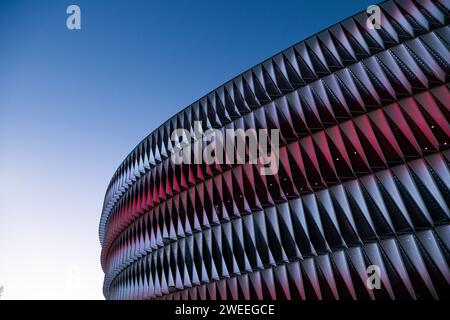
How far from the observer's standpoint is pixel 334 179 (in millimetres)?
25938

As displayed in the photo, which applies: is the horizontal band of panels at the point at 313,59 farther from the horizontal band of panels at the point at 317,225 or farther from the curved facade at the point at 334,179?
the horizontal band of panels at the point at 317,225

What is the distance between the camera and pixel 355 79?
2586 cm

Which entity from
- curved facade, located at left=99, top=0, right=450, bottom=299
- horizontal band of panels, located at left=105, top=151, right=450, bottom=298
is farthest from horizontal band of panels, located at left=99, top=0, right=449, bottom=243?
horizontal band of panels, located at left=105, top=151, right=450, bottom=298

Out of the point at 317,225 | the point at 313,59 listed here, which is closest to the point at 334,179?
the point at 317,225

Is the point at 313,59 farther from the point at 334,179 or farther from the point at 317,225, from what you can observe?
the point at 317,225

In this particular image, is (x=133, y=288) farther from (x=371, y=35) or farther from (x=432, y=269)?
(x=371, y=35)

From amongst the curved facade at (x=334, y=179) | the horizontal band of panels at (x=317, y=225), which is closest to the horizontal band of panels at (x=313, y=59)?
the curved facade at (x=334, y=179)

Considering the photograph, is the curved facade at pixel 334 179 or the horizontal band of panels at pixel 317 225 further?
the curved facade at pixel 334 179

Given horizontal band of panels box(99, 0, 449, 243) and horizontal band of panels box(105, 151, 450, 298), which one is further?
horizontal band of panels box(99, 0, 449, 243)

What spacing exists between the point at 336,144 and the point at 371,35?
25.4ft

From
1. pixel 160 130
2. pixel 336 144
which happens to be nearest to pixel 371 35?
pixel 336 144

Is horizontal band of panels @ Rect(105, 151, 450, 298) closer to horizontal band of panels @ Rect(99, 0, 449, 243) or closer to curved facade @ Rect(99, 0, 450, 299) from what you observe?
curved facade @ Rect(99, 0, 450, 299)

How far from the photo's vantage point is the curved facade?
73.3 ft

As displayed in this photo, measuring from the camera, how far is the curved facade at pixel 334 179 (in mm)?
22344
